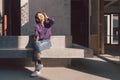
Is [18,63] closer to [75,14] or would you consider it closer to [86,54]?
[86,54]

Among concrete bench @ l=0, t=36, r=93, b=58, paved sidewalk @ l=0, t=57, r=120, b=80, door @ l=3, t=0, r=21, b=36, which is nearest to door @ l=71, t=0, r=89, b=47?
door @ l=3, t=0, r=21, b=36

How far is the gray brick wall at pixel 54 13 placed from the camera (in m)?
12.7

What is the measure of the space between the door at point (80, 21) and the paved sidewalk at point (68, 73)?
5.50 meters

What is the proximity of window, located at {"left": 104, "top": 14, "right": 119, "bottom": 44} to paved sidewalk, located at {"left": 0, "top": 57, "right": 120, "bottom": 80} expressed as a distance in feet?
47.0

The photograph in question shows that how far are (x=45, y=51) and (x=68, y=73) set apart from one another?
0.91m

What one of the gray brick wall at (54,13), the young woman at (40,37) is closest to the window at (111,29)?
the gray brick wall at (54,13)

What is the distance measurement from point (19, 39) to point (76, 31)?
23.4ft

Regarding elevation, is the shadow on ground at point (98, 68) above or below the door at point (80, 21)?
below

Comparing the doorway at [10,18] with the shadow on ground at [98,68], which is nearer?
the shadow on ground at [98,68]

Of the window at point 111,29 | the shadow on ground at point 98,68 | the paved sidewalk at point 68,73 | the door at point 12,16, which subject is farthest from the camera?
the window at point 111,29

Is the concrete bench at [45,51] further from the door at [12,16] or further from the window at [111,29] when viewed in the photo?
the window at [111,29]

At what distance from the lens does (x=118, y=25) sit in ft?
87.6

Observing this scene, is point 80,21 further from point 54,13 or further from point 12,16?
point 54,13

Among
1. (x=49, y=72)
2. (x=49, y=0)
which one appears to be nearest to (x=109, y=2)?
(x=49, y=0)
